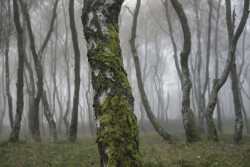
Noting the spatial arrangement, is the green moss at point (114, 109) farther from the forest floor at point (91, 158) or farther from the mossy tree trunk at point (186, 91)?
the mossy tree trunk at point (186, 91)

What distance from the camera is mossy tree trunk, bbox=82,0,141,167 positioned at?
1972mm

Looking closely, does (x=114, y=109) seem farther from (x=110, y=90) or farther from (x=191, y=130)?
(x=191, y=130)

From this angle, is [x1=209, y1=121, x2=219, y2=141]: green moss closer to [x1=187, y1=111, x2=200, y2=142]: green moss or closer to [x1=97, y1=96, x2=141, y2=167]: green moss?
[x1=187, y1=111, x2=200, y2=142]: green moss

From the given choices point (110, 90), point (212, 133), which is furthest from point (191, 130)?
point (110, 90)

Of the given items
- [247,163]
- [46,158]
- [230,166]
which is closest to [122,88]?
[230,166]

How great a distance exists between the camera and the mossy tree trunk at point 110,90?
197 cm

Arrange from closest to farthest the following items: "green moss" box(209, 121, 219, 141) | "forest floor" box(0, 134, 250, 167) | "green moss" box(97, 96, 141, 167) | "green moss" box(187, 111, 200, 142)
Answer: "green moss" box(97, 96, 141, 167), "forest floor" box(0, 134, 250, 167), "green moss" box(187, 111, 200, 142), "green moss" box(209, 121, 219, 141)

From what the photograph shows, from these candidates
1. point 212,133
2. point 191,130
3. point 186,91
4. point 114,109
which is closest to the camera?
point 114,109

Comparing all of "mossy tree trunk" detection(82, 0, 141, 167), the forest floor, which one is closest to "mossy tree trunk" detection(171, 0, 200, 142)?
the forest floor

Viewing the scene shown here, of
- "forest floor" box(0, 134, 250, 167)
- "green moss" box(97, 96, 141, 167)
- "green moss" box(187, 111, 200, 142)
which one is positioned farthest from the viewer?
"green moss" box(187, 111, 200, 142)

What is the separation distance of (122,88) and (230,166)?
4.30 metres

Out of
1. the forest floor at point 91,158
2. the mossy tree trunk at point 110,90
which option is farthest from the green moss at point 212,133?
the mossy tree trunk at point 110,90

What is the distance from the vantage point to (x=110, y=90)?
2.20 meters

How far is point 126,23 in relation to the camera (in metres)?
29.4
